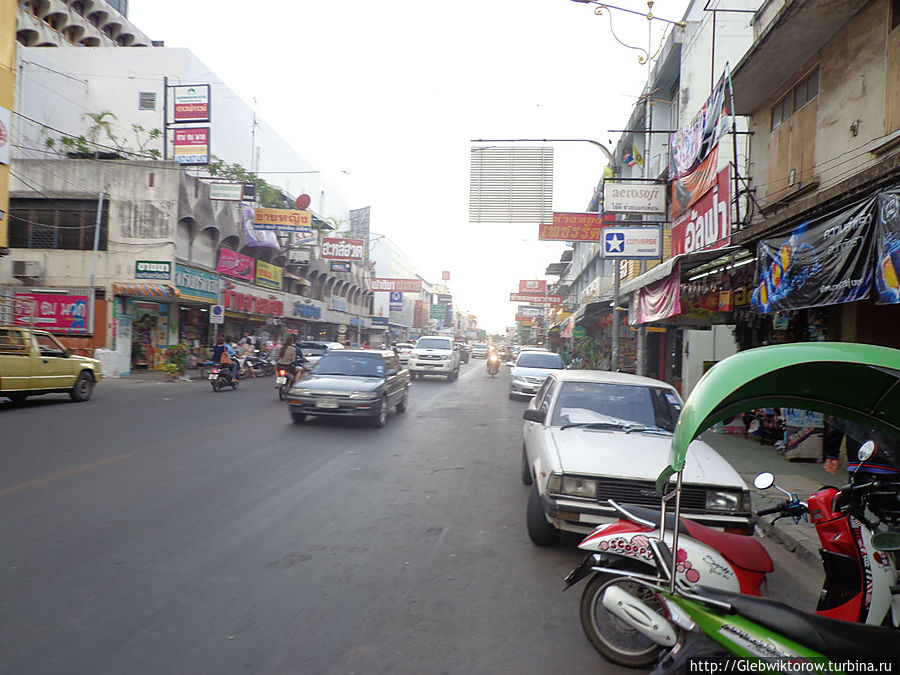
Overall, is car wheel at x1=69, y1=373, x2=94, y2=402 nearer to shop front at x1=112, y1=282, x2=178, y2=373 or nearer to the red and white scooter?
shop front at x1=112, y1=282, x2=178, y2=373

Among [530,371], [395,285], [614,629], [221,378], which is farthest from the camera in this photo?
[395,285]

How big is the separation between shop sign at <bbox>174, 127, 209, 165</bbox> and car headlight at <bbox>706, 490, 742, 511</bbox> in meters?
23.4

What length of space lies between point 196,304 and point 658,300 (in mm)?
22787

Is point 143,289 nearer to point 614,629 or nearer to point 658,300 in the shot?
point 658,300

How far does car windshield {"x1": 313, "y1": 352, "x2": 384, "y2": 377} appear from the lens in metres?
12.4

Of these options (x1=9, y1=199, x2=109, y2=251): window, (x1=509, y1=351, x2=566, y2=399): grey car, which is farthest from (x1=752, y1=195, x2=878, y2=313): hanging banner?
(x1=9, y1=199, x2=109, y2=251): window

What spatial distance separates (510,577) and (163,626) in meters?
2.34

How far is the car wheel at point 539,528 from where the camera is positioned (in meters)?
4.88

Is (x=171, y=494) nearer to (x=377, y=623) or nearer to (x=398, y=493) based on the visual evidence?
(x=398, y=493)

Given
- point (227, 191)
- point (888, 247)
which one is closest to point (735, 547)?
point (888, 247)

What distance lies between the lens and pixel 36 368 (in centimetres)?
1252

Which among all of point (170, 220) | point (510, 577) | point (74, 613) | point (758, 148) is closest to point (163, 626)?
point (74, 613)

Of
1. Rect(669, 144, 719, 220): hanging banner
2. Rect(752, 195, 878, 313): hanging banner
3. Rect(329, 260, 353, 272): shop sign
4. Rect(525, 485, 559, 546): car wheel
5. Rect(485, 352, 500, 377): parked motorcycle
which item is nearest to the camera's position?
Rect(525, 485, 559, 546): car wheel

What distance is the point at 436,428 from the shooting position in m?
11.9
